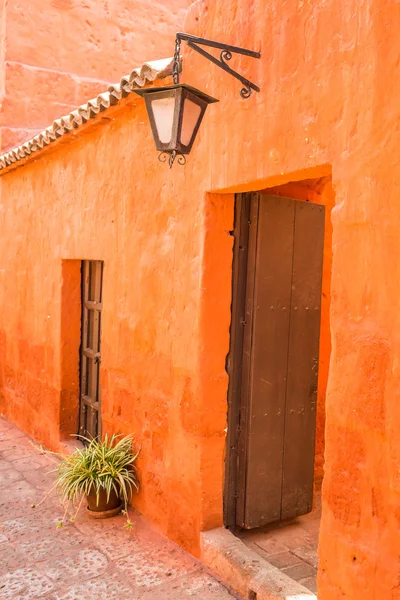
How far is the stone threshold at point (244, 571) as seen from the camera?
125 inches

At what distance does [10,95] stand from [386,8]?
6234mm

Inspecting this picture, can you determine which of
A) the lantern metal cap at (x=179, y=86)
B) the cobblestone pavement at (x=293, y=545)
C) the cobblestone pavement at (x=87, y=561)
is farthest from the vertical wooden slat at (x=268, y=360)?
the lantern metal cap at (x=179, y=86)

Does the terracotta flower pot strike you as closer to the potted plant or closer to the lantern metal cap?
the potted plant

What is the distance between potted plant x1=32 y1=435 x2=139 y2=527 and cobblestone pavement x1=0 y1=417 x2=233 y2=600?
5.0 inches

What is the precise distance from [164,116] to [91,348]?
10.4 ft

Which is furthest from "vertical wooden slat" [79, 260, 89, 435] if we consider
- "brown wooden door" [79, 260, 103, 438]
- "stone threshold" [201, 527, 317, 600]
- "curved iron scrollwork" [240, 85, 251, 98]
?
"curved iron scrollwork" [240, 85, 251, 98]

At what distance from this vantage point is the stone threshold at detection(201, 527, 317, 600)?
3170mm

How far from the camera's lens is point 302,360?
13.9 feet

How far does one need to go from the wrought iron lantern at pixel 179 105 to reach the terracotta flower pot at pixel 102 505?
2673 mm

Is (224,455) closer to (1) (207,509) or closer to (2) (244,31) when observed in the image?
(1) (207,509)

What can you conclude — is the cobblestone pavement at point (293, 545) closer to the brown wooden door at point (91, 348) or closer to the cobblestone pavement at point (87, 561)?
the cobblestone pavement at point (87, 561)

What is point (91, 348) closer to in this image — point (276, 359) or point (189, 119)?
point (276, 359)

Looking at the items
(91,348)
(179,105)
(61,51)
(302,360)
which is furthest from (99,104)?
(61,51)

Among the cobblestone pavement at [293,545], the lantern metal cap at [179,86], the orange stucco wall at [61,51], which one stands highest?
the orange stucco wall at [61,51]
